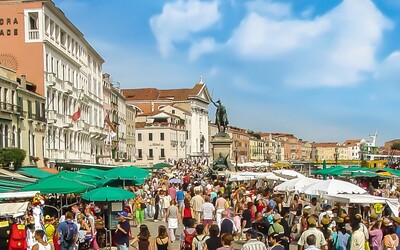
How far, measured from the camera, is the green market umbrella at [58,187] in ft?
60.8

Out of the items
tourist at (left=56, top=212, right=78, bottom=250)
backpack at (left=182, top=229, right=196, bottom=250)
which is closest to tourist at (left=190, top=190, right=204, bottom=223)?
tourist at (left=56, top=212, right=78, bottom=250)

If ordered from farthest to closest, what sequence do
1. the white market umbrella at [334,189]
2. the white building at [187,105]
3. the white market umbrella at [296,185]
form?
the white building at [187,105], the white market umbrella at [296,185], the white market umbrella at [334,189]

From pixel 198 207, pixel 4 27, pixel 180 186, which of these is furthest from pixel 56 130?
pixel 198 207

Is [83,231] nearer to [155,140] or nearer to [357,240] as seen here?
[357,240]

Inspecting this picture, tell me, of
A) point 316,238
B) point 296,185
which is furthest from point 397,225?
point 296,185

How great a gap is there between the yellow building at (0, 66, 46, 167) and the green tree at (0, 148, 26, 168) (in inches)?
54.9

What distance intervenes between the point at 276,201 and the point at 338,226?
21.9 ft

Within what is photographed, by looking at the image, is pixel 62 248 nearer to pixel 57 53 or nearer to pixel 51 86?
pixel 51 86

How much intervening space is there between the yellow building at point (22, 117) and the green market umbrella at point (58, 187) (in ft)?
58.1

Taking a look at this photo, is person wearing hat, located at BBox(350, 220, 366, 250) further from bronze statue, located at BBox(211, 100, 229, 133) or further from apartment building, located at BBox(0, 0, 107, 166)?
bronze statue, located at BBox(211, 100, 229, 133)

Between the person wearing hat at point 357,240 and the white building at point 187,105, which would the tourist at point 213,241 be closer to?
the person wearing hat at point 357,240

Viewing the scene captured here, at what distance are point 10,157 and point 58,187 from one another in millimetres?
16455

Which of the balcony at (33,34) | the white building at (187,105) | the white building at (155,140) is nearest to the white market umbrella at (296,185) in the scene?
the balcony at (33,34)

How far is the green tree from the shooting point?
110ft
